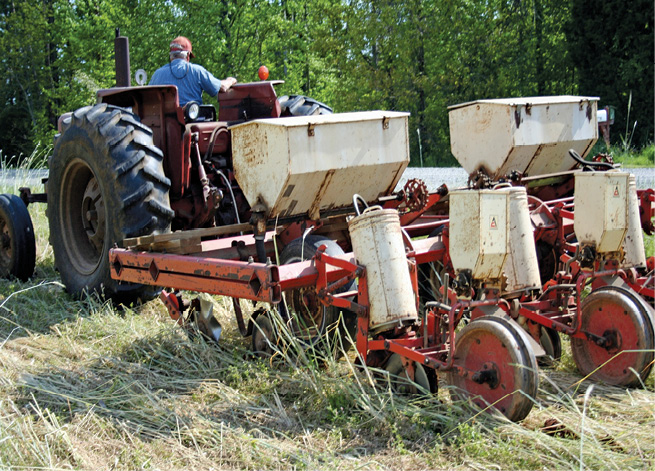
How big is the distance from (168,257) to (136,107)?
5.80ft

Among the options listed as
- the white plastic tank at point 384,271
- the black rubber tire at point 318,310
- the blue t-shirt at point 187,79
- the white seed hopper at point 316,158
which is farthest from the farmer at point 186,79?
the white plastic tank at point 384,271

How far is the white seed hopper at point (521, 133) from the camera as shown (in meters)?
6.00

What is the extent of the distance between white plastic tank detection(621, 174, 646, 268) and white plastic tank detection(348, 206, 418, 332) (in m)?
1.47

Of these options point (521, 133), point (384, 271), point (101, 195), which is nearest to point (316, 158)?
point (384, 271)

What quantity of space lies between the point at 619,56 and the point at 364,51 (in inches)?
303

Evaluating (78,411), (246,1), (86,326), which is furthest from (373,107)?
(78,411)

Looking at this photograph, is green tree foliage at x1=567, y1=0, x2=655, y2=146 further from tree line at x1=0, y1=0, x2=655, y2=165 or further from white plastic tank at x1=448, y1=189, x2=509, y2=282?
white plastic tank at x1=448, y1=189, x2=509, y2=282

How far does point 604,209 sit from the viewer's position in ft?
14.8

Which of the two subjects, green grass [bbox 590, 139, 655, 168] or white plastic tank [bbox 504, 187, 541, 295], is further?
green grass [bbox 590, 139, 655, 168]

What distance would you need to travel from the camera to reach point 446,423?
12.1 ft

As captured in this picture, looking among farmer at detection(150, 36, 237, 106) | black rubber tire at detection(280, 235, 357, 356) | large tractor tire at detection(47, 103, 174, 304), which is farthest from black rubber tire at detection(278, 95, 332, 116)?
black rubber tire at detection(280, 235, 357, 356)

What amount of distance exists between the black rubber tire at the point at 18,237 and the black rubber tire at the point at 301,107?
2334mm

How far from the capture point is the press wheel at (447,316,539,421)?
11.9 ft

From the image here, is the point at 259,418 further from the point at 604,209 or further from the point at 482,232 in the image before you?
the point at 604,209
